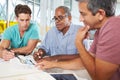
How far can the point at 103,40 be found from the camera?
1.16 meters

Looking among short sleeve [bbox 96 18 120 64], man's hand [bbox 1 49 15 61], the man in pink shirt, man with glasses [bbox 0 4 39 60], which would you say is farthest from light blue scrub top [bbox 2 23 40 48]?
short sleeve [bbox 96 18 120 64]

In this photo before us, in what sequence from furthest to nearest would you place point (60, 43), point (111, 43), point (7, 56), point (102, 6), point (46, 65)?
point (60, 43), point (7, 56), point (46, 65), point (102, 6), point (111, 43)

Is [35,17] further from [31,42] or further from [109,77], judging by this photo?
[109,77]

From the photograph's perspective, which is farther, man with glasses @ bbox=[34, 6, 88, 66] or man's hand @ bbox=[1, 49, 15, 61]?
man with glasses @ bbox=[34, 6, 88, 66]

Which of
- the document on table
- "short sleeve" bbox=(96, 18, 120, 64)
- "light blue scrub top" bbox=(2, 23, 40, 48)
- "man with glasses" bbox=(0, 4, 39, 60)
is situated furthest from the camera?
"light blue scrub top" bbox=(2, 23, 40, 48)

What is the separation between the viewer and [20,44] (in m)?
2.73

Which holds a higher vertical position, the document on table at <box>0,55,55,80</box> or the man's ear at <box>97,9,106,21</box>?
the man's ear at <box>97,9,106,21</box>

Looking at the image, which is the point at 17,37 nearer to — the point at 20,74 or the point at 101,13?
the point at 20,74

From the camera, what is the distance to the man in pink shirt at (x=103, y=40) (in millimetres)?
1116

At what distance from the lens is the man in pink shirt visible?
43.9 inches

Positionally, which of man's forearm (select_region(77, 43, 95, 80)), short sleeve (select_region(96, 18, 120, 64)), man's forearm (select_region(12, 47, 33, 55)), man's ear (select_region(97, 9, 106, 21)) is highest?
man's ear (select_region(97, 9, 106, 21))

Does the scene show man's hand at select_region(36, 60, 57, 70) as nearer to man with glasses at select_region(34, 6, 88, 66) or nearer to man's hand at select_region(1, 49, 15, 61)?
man's hand at select_region(1, 49, 15, 61)

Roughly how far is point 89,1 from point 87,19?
0.37ft

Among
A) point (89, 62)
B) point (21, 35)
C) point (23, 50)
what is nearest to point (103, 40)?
point (89, 62)
